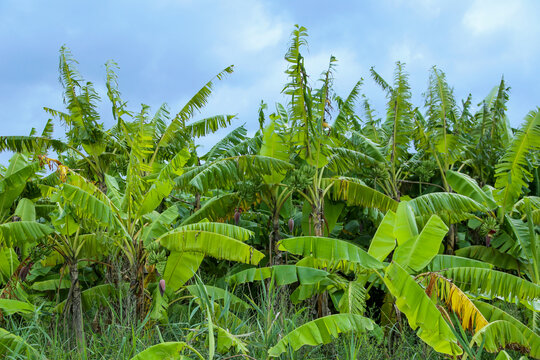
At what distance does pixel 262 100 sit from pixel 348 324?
265 inches

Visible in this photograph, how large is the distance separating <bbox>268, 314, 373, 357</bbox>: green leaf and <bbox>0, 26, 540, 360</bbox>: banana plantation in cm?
2

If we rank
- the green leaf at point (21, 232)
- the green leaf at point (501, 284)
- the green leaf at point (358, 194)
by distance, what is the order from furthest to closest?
1. the green leaf at point (358, 194)
2. the green leaf at point (21, 232)
3. the green leaf at point (501, 284)

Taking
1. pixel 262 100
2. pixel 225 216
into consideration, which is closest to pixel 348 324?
pixel 225 216

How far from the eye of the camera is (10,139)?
9.45 meters

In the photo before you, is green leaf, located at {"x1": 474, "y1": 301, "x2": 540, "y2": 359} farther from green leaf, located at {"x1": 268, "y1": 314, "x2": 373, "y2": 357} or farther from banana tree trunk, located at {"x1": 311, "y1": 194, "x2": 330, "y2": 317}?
green leaf, located at {"x1": 268, "y1": 314, "x2": 373, "y2": 357}

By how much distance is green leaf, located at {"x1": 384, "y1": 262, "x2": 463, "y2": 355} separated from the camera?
16.2 ft

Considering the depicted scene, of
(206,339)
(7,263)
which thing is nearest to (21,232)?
(7,263)

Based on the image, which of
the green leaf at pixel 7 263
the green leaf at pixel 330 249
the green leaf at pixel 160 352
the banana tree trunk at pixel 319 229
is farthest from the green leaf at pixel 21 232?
the banana tree trunk at pixel 319 229

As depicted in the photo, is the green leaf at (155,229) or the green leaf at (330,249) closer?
the green leaf at (330,249)

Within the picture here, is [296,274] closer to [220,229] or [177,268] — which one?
[220,229]

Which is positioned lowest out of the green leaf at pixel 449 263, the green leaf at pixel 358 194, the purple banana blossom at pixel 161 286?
the purple banana blossom at pixel 161 286

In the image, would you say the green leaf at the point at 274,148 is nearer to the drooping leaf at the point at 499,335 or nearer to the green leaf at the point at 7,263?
the drooping leaf at the point at 499,335

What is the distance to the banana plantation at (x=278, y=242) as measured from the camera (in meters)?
5.42

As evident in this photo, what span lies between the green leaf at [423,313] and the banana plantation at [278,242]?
2cm
